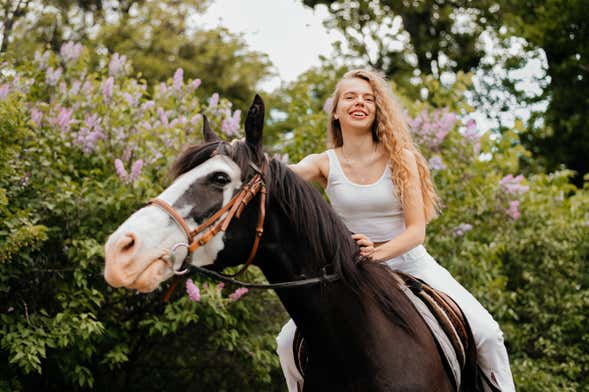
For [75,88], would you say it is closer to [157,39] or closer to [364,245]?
[364,245]

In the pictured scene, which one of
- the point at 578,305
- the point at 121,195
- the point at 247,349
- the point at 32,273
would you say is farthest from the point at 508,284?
the point at 32,273

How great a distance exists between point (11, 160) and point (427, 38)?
18260mm

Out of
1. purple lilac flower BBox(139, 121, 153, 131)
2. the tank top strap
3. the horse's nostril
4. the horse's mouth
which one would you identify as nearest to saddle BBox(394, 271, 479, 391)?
the tank top strap

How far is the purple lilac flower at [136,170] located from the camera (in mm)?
5214

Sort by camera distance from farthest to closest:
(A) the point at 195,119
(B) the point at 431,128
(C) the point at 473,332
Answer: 1. (B) the point at 431,128
2. (A) the point at 195,119
3. (C) the point at 473,332

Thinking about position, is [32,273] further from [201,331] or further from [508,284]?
[508,284]

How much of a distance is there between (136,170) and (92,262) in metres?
0.83

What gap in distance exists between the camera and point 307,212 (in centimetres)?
267

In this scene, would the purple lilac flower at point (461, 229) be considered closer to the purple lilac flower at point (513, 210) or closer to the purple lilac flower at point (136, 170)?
the purple lilac flower at point (513, 210)

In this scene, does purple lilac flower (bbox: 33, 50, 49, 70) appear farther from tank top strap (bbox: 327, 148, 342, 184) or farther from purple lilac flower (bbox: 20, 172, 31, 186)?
tank top strap (bbox: 327, 148, 342, 184)

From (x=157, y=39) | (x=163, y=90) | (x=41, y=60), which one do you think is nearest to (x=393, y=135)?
(x=163, y=90)

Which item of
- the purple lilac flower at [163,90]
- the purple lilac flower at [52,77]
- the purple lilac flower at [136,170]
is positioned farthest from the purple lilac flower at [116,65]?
the purple lilac flower at [136,170]

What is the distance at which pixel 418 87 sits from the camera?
20.3 metres

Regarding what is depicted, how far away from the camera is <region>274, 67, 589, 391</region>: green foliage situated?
686cm
